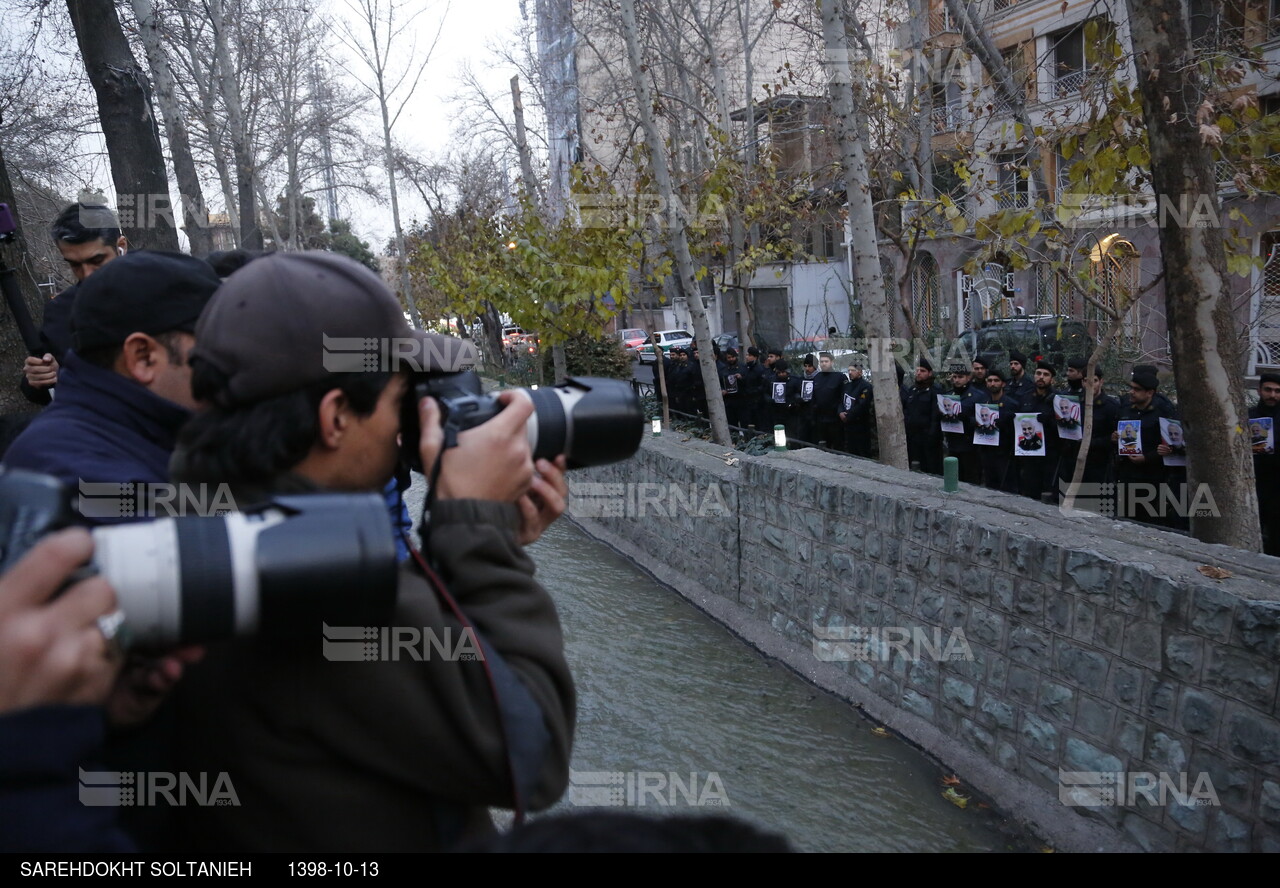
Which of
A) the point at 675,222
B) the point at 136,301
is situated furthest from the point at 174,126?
the point at 136,301

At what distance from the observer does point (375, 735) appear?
52.7 inches

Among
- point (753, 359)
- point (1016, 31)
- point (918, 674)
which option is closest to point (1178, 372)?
point (918, 674)

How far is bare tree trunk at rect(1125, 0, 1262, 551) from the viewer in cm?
475

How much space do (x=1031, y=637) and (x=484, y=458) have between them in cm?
363

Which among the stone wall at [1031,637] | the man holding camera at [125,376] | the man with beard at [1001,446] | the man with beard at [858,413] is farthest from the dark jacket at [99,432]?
the man with beard at [858,413]

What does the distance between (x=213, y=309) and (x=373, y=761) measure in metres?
0.71

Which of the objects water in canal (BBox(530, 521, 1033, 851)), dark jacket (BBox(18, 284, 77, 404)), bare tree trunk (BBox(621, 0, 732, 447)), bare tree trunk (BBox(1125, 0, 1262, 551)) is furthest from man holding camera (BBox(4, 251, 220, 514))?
bare tree trunk (BBox(621, 0, 732, 447))

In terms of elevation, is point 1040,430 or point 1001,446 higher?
point 1040,430

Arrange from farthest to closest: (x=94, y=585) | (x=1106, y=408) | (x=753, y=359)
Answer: (x=753, y=359) → (x=1106, y=408) → (x=94, y=585)

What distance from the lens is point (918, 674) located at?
5.22 metres

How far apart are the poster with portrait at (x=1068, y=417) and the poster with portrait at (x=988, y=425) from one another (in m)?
0.56

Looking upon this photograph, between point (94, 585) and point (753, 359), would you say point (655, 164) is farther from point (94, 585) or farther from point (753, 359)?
point (94, 585)

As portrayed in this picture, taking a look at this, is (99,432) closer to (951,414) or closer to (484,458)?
(484,458)

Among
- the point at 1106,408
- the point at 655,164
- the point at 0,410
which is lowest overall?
the point at 1106,408
